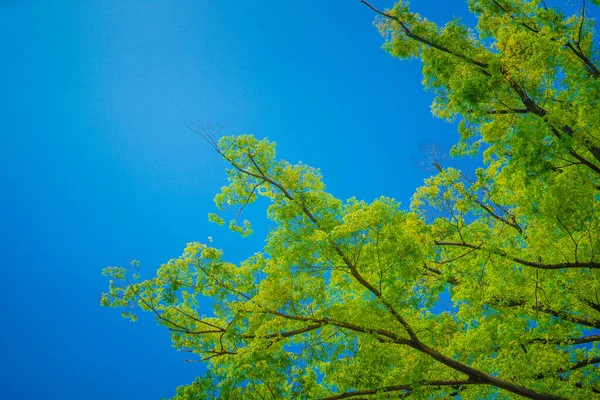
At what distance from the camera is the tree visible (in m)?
5.33

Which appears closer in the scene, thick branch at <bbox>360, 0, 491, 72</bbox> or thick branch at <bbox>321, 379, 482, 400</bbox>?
thick branch at <bbox>321, 379, 482, 400</bbox>

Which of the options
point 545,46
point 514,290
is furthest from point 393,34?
point 514,290

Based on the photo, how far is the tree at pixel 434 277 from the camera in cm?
533

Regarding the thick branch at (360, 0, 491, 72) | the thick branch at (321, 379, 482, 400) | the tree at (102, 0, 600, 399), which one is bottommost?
the thick branch at (321, 379, 482, 400)

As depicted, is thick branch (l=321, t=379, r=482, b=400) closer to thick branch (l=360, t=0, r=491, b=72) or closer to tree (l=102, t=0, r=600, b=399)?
tree (l=102, t=0, r=600, b=399)

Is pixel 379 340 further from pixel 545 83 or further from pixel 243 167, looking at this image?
pixel 545 83

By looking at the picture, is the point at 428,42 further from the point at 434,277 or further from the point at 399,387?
the point at 399,387

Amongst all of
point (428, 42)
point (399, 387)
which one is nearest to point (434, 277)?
point (399, 387)

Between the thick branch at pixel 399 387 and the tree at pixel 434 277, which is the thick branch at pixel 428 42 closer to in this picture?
the tree at pixel 434 277

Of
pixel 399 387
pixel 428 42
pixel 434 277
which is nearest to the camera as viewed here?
pixel 399 387

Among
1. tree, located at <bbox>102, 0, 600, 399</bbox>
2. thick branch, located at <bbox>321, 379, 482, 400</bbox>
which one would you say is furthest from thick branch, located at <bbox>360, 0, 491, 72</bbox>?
thick branch, located at <bbox>321, 379, 482, 400</bbox>

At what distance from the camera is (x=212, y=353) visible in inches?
247

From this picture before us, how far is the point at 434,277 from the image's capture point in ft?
20.9

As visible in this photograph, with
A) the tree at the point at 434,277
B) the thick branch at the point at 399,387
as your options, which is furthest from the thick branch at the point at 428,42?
the thick branch at the point at 399,387
